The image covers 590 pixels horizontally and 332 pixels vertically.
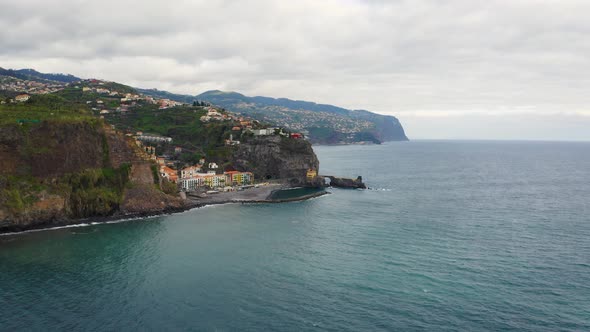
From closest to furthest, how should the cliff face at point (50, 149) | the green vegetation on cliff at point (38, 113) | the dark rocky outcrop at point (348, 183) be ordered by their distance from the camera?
the cliff face at point (50, 149) → the green vegetation on cliff at point (38, 113) → the dark rocky outcrop at point (348, 183)

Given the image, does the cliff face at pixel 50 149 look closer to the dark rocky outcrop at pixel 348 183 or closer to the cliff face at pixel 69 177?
the cliff face at pixel 69 177

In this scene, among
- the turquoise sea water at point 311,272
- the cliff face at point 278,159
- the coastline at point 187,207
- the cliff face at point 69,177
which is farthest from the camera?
the cliff face at point 278,159

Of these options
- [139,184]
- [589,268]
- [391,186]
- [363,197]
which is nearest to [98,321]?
[139,184]

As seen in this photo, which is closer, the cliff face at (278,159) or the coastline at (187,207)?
the coastline at (187,207)

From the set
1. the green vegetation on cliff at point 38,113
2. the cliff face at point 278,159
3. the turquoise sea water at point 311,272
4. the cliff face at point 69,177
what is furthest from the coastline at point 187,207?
the green vegetation on cliff at point 38,113

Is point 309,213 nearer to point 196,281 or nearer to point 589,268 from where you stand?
point 196,281

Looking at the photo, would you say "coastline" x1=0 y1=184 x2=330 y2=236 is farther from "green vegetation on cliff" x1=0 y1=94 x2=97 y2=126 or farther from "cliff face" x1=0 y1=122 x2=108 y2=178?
"green vegetation on cliff" x1=0 y1=94 x2=97 y2=126

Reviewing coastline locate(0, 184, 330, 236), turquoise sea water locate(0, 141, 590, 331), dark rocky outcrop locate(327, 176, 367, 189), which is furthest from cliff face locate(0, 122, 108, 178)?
dark rocky outcrop locate(327, 176, 367, 189)
